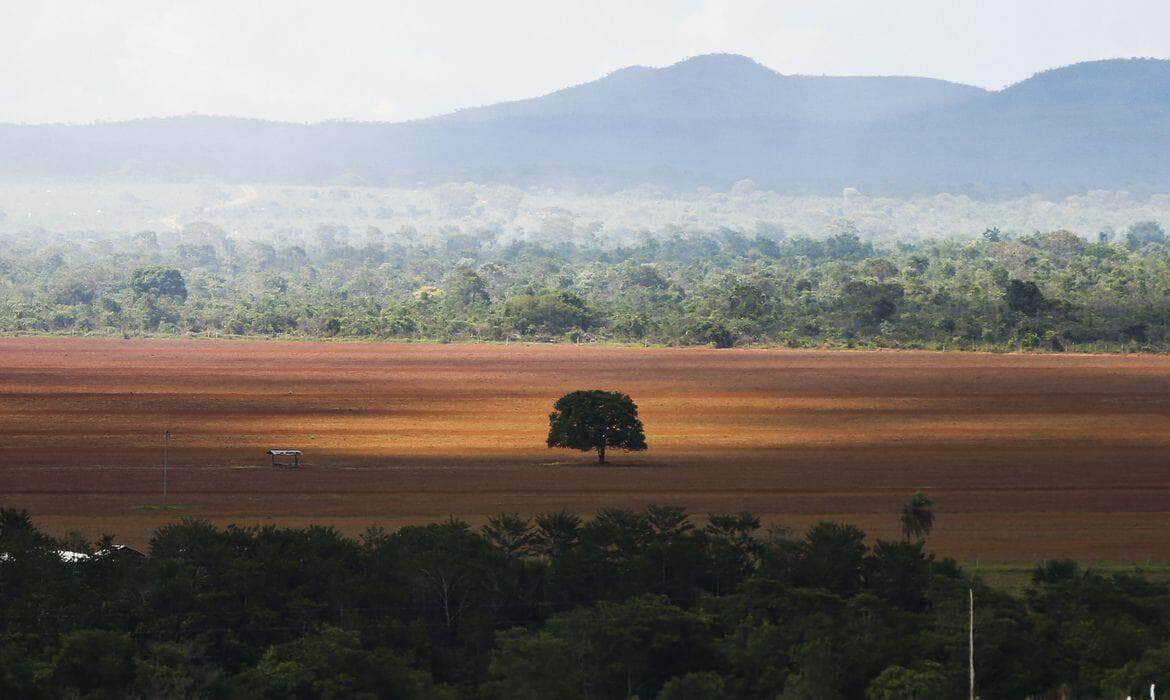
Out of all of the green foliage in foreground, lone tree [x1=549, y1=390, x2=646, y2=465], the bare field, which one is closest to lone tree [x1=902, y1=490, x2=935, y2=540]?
the bare field

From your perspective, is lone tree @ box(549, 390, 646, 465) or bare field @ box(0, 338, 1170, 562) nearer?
bare field @ box(0, 338, 1170, 562)

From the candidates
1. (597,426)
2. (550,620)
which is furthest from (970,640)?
(597,426)

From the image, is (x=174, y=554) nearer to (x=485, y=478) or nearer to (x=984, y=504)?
(x=485, y=478)

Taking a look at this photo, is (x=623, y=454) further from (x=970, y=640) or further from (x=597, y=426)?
(x=970, y=640)

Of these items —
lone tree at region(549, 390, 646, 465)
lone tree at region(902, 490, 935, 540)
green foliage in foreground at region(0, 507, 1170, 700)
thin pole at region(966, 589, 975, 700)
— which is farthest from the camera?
lone tree at region(549, 390, 646, 465)

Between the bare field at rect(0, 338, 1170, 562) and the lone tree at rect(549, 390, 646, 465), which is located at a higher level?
the lone tree at rect(549, 390, 646, 465)

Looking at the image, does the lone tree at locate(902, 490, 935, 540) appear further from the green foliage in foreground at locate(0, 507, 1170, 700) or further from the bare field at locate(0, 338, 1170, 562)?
the green foliage in foreground at locate(0, 507, 1170, 700)
